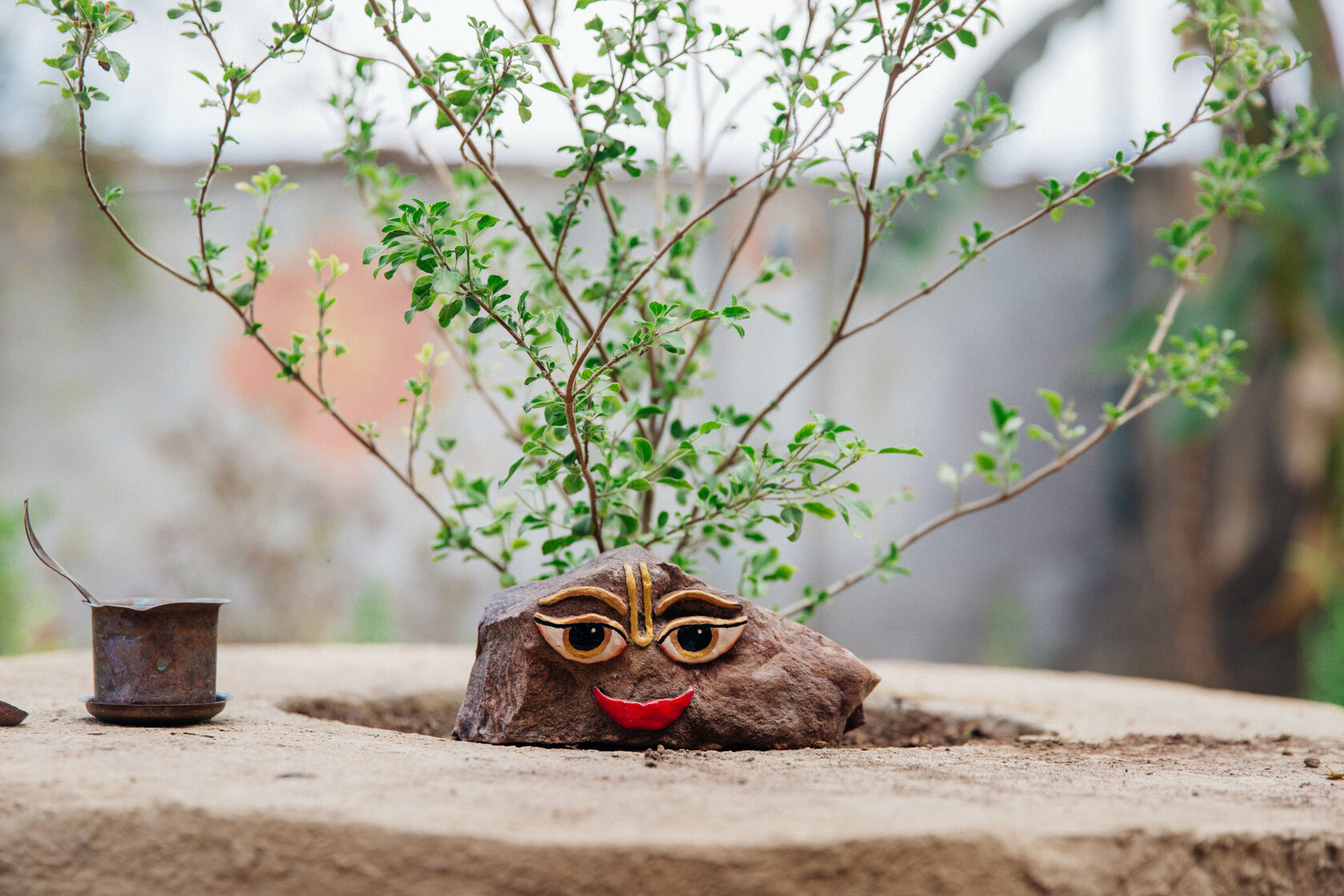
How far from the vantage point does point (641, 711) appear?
1912mm

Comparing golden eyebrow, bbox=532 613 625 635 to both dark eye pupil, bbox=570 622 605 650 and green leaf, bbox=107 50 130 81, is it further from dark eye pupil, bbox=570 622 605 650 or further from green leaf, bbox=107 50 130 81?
green leaf, bbox=107 50 130 81

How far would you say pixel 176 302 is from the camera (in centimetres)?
578

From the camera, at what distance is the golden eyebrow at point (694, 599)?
1987 mm

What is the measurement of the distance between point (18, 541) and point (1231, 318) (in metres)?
6.02

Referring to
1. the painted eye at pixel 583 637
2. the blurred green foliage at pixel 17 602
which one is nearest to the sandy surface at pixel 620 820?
the painted eye at pixel 583 637

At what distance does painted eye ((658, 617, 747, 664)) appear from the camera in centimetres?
197

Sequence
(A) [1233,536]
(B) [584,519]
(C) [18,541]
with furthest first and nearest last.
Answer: (A) [1233,536]
(C) [18,541]
(B) [584,519]

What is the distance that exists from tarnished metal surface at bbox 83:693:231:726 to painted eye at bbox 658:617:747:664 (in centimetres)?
84

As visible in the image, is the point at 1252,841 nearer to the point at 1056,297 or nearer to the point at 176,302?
the point at 1056,297

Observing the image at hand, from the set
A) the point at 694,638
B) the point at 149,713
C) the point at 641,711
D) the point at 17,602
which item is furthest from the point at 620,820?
the point at 17,602

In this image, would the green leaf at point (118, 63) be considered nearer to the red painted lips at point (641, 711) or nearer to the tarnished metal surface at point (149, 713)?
the tarnished metal surface at point (149, 713)

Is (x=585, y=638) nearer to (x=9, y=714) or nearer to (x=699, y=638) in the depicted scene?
(x=699, y=638)

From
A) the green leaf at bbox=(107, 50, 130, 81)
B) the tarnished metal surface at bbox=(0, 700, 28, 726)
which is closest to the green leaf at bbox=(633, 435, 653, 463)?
the green leaf at bbox=(107, 50, 130, 81)

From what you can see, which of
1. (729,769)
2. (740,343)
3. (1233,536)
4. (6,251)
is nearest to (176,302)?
(6,251)
